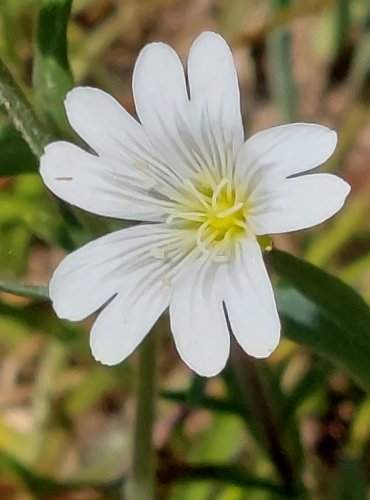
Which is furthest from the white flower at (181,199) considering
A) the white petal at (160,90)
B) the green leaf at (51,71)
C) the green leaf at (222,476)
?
the green leaf at (222,476)

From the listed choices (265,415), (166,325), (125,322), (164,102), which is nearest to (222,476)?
(265,415)

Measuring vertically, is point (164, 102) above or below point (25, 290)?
above

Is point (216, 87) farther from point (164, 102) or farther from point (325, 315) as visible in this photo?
point (325, 315)

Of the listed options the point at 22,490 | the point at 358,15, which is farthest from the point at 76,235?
the point at 358,15

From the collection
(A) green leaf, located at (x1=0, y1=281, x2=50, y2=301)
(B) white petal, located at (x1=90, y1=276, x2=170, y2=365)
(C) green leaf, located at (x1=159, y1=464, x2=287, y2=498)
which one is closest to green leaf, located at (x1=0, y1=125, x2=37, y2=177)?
(A) green leaf, located at (x1=0, y1=281, x2=50, y2=301)

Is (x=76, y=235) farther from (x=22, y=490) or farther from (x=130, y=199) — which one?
(x=22, y=490)

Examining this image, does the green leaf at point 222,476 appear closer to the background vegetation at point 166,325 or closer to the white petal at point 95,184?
the background vegetation at point 166,325

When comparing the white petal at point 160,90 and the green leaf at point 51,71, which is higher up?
the green leaf at point 51,71
